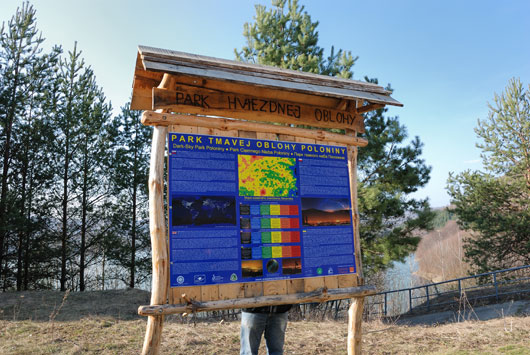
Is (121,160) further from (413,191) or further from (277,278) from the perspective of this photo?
(277,278)

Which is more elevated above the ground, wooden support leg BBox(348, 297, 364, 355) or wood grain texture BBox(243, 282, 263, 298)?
wood grain texture BBox(243, 282, 263, 298)

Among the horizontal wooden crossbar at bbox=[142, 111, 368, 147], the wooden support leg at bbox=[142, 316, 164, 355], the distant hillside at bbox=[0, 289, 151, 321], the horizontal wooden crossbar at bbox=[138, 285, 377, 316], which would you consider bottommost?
the distant hillside at bbox=[0, 289, 151, 321]

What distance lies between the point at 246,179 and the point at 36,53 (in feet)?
53.2

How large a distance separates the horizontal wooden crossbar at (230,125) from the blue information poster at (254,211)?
0.13 meters

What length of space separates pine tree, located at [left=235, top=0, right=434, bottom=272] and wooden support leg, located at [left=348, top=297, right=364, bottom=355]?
8.56 metres

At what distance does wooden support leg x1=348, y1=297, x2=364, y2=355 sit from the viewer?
4.40 metres

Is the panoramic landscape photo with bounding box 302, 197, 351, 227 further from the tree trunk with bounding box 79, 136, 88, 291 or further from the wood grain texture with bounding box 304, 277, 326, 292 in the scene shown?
the tree trunk with bounding box 79, 136, 88, 291

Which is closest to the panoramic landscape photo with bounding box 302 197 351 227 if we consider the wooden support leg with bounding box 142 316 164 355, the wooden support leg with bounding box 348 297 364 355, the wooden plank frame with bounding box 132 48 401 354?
the wooden plank frame with bounding box 132 48 401 354

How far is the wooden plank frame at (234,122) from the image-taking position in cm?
346

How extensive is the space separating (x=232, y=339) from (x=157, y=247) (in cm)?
361

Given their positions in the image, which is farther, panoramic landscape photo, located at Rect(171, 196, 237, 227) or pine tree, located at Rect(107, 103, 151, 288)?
pine tree, located at Rect(107, 103, 151, 288)

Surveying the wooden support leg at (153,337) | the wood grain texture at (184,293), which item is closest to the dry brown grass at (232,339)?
the wooden support leg at (153,337)

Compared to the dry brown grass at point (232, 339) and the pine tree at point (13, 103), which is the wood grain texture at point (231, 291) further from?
the pine tree at point (13, 103)

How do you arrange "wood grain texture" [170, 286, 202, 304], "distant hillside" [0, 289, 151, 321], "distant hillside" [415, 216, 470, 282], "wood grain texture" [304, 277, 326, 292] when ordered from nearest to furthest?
"wood grain texture" [170, 286, 202, 304] → "wood grain texture" [304, 277, 326, 292] → "distant hillside" [0, 289, 151, 321] → "distant hillside" [415, 216, 470, 282]
